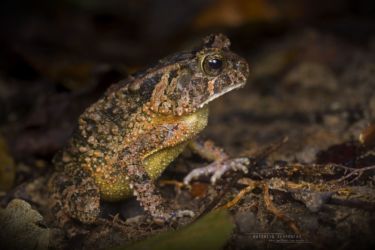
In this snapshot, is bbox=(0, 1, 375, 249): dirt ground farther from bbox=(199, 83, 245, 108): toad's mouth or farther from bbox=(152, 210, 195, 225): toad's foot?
bbox=(199, 83, 245, 108): toad's mouth

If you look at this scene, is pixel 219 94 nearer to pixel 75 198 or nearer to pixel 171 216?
pixel 171 216

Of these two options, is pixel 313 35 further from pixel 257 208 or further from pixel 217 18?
pixel 257 208

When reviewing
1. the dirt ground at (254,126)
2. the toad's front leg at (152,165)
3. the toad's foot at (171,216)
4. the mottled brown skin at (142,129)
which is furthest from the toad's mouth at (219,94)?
the toad's foot at (171,216)

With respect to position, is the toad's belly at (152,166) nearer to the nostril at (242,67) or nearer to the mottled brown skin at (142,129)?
the mottled brown skin at (142,129)

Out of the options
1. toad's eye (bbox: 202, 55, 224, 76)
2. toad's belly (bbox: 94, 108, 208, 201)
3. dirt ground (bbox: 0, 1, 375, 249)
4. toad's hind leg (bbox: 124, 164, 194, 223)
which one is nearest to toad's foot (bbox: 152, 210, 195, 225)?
toad's hind leg (bbox: 124, 164, 194, 223)

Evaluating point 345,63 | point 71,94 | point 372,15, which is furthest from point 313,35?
point 71,94
